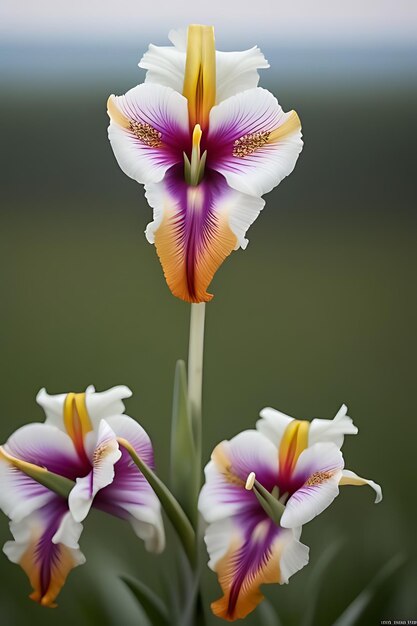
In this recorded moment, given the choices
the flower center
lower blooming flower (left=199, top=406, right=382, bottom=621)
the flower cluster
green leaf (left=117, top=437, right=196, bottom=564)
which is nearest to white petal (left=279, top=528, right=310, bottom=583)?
lower blooming flower (left=199, top=406, right=382, bottom=621)

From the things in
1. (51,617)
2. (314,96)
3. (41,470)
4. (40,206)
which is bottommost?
(51,617)

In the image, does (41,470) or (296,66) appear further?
(296,66)

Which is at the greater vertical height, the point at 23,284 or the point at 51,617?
the point at 23,284

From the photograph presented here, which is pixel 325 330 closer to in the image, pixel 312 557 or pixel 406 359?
pixel 406 359

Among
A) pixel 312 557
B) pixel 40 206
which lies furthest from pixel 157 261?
pixel 312 557

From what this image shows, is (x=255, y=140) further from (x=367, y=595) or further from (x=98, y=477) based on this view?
(x=367, y=595)

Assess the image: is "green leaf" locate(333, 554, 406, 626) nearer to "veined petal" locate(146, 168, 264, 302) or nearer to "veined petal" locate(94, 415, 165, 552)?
"veined petal" locate(94, 415, 165, 552)

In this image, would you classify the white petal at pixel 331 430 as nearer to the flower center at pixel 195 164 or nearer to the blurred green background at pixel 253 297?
the blurred green background at pixel 253 297
